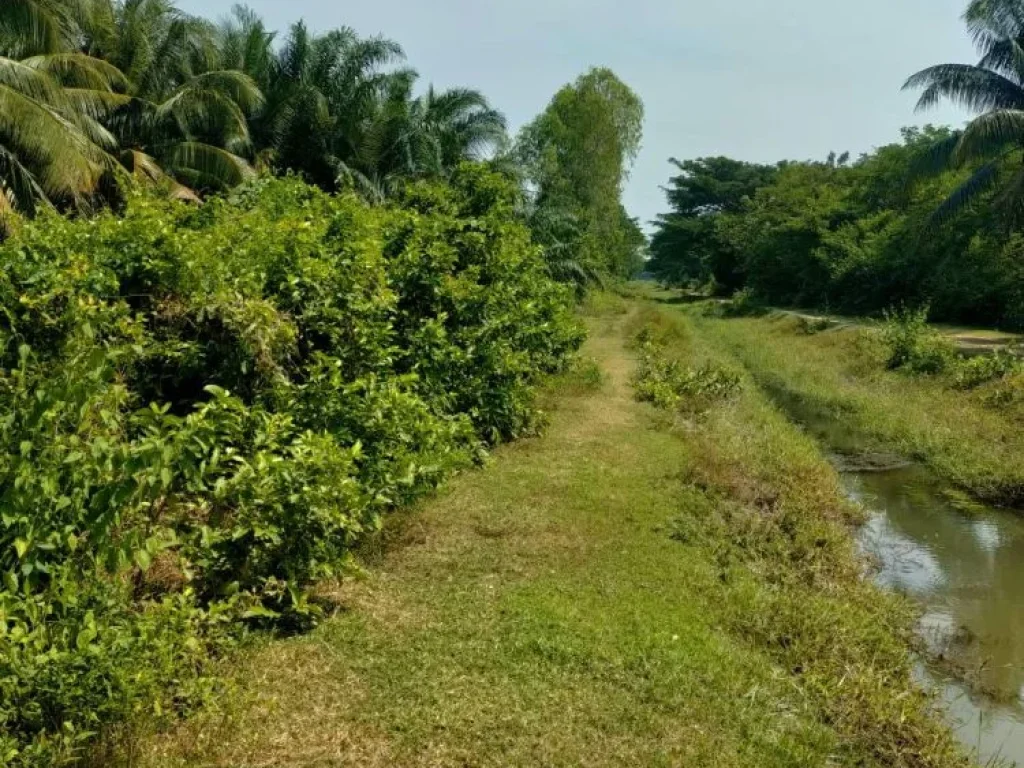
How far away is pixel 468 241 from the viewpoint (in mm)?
9297

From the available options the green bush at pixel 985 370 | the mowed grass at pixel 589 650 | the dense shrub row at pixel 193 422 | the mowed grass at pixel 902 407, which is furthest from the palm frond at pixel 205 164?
the green bush at pixel 985 370

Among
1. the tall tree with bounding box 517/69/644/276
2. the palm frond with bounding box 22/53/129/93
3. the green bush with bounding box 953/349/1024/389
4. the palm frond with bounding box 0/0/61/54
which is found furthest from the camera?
the tall tree with bounding box 517/69/644/276

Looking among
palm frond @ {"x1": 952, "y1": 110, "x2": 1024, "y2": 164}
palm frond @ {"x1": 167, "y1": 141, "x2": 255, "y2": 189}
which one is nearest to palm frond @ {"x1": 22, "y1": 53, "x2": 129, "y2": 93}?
palm frond @ {"x1": 167, "y1": 141, "x2": 255, "y2": 189}

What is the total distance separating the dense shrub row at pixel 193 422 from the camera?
305cm

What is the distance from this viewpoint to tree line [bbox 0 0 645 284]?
12.1 m

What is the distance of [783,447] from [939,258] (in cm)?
1916

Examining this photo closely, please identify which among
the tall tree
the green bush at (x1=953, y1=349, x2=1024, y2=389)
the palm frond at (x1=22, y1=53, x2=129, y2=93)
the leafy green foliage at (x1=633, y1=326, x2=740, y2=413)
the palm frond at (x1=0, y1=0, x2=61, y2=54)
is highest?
the tall tree

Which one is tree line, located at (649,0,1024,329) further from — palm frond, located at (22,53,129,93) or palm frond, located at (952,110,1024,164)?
palm frond, located at (22,53,129,93)

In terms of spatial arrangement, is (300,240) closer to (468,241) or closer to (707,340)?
(468,241)

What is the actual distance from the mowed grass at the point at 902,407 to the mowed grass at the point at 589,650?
3.29 metres

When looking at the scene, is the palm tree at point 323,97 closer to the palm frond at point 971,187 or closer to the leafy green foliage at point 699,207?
the palm frond at point 971,187

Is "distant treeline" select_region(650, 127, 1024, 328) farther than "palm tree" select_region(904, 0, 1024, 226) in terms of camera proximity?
Yes

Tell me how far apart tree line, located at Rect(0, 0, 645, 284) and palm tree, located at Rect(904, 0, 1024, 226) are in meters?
11.2

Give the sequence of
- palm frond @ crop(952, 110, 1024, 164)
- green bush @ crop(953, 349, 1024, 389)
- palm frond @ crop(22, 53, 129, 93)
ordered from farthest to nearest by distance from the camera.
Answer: palm frond @ crop(952, 110, 1024, 164)
palm frond @ crop(22, 53, 129, 93)
green bush @ crop(953, 349, 1024, 389)
